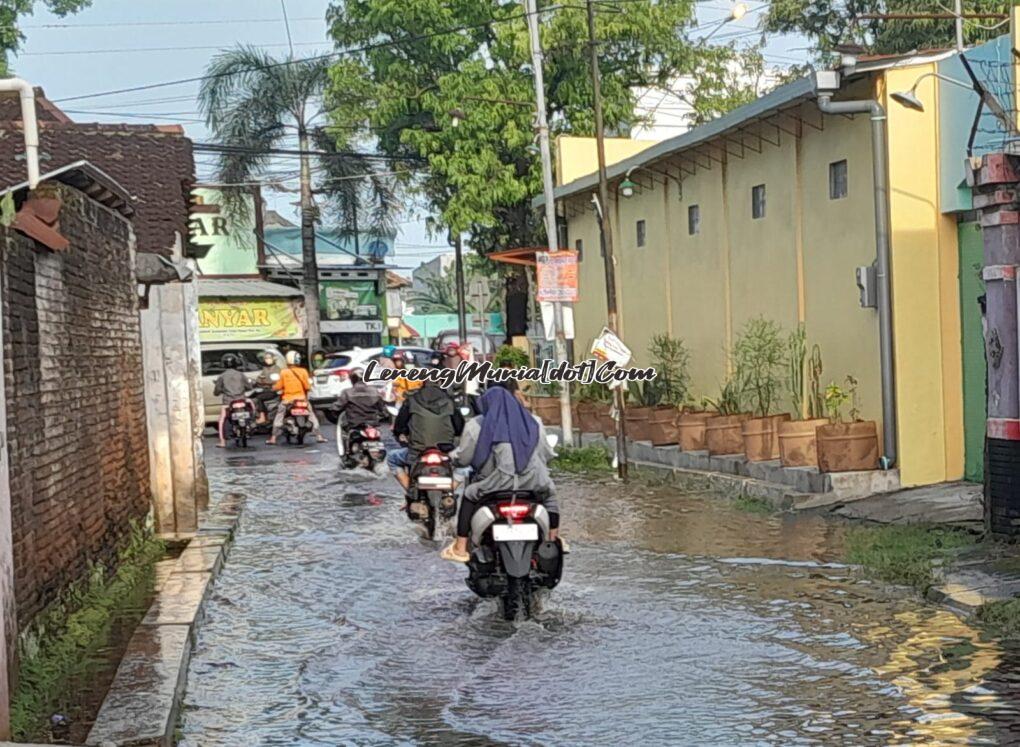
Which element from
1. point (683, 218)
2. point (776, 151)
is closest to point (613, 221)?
point (683, 218)

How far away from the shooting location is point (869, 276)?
1756 cm

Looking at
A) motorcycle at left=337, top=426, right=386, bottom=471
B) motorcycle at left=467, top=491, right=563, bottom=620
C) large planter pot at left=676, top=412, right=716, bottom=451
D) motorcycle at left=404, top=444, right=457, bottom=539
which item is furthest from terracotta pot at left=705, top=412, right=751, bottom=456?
motorcycle at left=467, top=491, right=563, bottom=620

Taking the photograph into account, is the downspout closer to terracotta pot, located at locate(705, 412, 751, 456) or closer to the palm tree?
terracotta pot, located at locate(705, 412, 751, 456)

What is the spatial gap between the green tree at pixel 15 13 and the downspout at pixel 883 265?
22.1 m

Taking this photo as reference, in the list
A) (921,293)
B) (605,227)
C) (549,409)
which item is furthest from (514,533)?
(549,409)

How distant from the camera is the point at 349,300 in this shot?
54719mm

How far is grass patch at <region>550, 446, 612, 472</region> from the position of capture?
23.3 meters

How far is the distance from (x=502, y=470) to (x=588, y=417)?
16.3 m

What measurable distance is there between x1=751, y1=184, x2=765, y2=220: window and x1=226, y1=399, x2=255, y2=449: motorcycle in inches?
460

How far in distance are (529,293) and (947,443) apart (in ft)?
83.5

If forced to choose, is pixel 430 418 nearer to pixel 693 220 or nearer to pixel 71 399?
pixel 71 399

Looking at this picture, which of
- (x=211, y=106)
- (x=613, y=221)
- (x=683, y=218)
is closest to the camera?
(x=683, y=218)

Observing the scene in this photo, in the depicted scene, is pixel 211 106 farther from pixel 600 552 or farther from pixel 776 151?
pixel 600 552

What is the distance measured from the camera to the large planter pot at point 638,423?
23.2m
